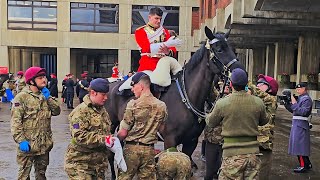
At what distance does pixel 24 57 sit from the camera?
43781 millimetres

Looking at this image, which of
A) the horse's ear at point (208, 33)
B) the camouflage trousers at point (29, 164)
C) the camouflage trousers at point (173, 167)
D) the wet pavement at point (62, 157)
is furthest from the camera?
the wet pavement at point (62, 157)

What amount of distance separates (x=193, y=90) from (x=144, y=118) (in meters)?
1.78

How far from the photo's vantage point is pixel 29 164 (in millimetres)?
5934

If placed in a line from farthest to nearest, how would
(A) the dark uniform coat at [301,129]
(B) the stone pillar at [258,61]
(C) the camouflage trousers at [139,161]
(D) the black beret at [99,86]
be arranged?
(B) the stone pillar at [258,61] < (A) the dark uniform coat at [301,129] < (C) the camouflage trousers at [139,161] < (D) the black beret at [99,86]

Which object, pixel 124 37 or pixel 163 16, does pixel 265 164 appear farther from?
pixel 163 16

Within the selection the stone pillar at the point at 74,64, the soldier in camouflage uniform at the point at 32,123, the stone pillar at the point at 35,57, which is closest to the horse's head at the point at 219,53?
the soldier in camouflage uniform at the point at 32,123

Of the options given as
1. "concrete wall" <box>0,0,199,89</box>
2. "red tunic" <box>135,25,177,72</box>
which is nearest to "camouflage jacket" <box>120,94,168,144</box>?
"red tunic" <box>135,25,177,72</box>

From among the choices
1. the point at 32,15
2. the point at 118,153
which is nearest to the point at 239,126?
the point at 118,153

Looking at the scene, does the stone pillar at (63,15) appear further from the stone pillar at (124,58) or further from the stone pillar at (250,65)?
the stone pillar at (250,65)

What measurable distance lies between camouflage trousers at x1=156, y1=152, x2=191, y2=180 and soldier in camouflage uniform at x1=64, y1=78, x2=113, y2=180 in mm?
678

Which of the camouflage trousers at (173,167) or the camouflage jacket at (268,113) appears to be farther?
the camouflage jacket at (268,113)

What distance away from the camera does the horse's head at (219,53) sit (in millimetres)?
5992

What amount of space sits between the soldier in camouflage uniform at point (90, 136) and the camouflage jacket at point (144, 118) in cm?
29

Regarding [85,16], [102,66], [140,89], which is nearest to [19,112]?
[140,89]
